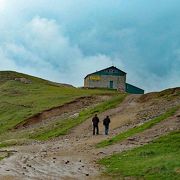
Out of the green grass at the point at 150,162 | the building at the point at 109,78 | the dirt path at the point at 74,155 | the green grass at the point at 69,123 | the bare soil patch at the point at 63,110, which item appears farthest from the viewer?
the building at the point at 109,78

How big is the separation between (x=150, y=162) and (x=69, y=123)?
1028 inches

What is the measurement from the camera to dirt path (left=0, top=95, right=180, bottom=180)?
66.3ft

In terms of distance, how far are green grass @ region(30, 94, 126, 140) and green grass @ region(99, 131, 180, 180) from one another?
15.4 metres

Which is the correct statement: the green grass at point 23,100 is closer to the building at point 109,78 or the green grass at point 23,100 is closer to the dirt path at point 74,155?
the dirt path at point 74,155

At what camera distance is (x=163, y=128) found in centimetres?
3416

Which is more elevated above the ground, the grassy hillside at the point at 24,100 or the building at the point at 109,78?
the building at the point at 109,78

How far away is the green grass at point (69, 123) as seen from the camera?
43125 millimetres

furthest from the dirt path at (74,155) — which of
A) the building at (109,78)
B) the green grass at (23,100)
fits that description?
the building at (109,78)

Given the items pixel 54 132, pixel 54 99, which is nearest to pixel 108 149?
pixel 54 132

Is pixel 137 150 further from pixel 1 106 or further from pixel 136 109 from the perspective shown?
pixel 1 106

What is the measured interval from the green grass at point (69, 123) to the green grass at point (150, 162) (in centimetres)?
1538

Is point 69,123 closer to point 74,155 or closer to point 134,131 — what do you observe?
point 134,131

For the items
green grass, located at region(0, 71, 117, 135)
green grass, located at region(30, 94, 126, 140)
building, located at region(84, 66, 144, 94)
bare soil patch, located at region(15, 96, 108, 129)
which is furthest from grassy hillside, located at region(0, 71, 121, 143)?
building, located at region(84, 66, 144, 94)

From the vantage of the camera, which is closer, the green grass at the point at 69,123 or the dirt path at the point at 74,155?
the dirt path at the point at 74,155
